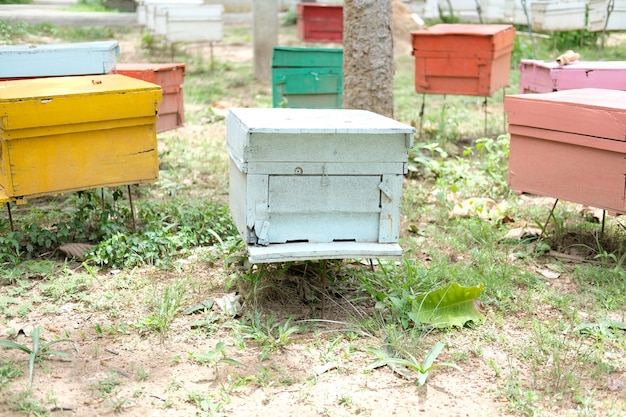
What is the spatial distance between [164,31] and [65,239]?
7.12 meters

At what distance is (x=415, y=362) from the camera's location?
3.18 meters

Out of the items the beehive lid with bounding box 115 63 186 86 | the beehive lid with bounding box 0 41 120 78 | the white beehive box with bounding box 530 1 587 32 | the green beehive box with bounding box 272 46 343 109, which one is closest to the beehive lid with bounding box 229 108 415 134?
the beehive lid with bounding box 0 41 120 78

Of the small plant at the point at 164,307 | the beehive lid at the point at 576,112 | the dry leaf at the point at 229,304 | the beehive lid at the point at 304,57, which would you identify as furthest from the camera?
the beehive lid at the point at 304,57

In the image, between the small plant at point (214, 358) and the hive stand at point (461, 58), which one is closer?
the small plant at point (214, 358)

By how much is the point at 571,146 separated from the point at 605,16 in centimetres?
669

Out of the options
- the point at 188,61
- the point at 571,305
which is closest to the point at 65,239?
the point at 571,305

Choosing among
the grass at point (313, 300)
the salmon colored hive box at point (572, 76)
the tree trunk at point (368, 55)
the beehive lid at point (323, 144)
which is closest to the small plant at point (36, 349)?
the grass at point (313, 300)

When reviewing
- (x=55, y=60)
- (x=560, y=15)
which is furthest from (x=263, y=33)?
(x=55, y=60)

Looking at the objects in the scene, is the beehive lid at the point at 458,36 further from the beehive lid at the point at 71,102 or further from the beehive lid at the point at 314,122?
the beehive lid at the point at 71,102

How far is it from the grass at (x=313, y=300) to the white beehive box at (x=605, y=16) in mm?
5228

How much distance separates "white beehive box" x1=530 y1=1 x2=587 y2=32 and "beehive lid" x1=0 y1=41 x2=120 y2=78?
7.95 m

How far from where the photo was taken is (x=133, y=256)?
4297 mm

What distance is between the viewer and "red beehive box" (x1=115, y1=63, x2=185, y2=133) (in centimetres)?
595

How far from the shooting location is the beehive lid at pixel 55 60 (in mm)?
4879
